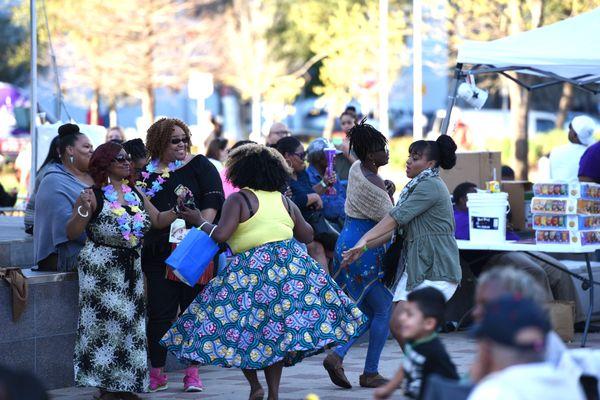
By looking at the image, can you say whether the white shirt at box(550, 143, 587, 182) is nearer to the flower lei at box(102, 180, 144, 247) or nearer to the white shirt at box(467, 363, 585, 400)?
the flower lei at box(102, 180, 144, 247)

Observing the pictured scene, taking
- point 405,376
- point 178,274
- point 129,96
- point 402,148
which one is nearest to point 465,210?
point 178,274

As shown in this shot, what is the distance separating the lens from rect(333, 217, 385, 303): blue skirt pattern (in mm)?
8188

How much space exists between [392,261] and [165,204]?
1631mm

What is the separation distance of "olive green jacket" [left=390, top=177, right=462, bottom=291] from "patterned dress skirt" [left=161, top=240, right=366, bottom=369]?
0.78 m

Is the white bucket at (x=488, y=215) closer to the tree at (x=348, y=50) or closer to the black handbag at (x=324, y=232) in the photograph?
the black handbag at (x=324, y=232)

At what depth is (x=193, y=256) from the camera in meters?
7.22

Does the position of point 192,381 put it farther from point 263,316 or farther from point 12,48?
point 12,48

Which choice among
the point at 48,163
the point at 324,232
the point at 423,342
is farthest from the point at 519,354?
the point at 324,232

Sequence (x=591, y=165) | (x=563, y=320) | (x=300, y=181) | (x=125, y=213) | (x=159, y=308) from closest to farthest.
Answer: (x=125, y=213) → (x=159, y=308) → (x=300, y=181) → (x=563, y=320) → (x=591, y=165)

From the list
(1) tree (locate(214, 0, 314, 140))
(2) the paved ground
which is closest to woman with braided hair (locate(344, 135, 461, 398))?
(2) the paved ground

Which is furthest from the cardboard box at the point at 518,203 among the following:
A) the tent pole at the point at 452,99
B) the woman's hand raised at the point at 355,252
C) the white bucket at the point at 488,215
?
the woman's hand raised at the point at 355,252

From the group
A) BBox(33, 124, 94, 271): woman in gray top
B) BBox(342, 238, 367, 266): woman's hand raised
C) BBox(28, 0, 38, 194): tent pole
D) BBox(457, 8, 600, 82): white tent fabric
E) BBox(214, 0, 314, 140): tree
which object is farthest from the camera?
BBox(214, 0, 314, 140): tree

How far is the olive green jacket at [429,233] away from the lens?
25.4ft

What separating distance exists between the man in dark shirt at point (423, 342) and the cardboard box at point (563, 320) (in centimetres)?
581
